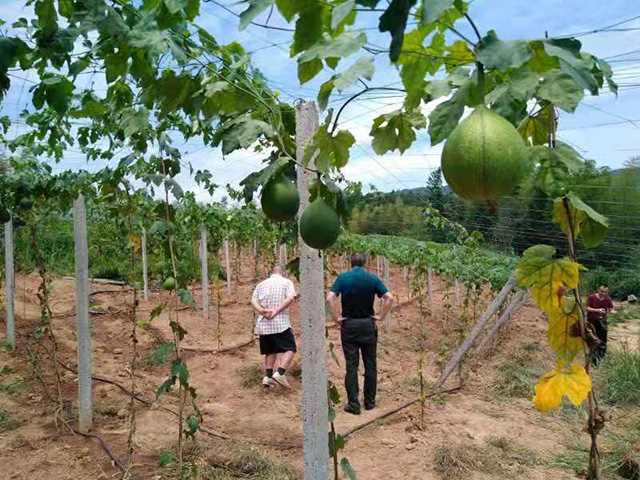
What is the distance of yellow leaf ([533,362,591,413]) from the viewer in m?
1.30

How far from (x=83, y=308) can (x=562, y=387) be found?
3934 mm

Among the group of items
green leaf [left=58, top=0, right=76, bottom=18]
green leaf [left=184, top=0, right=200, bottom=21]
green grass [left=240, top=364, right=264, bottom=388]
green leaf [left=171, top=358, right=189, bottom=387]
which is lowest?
green grass [left=240, top=364, right=264, bottom=388]

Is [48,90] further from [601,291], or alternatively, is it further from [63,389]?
[601,291]

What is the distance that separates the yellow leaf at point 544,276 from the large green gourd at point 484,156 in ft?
1.62

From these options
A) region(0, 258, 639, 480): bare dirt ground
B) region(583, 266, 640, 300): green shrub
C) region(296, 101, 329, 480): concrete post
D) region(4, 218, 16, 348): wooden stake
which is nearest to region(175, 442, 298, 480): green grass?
region(0, 258, 639, 480): bare dirt ground

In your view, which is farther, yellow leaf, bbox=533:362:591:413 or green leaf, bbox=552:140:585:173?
yellow leaf, bbox=533:362:591:413

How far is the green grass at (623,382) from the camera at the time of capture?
605 cm

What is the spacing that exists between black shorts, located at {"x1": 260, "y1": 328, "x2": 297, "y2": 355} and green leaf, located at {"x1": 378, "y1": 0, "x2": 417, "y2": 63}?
17.9 feet

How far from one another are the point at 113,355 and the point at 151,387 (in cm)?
156

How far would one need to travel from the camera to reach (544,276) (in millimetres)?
1306

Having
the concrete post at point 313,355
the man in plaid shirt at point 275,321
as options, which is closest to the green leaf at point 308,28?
the concrete post at point 313,355

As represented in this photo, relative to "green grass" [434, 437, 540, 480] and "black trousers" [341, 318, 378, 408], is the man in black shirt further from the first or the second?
"green grass" [434, 437, 540, 480]

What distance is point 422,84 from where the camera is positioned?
1150 mm

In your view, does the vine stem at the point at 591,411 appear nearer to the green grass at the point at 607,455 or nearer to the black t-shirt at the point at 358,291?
the green grass at the point at 607,455
